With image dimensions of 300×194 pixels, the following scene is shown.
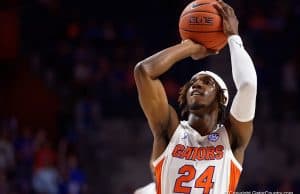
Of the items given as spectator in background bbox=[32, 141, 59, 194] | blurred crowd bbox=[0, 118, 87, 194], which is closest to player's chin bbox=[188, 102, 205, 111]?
blurred crowd bbox=[0, 118, 87, 194]

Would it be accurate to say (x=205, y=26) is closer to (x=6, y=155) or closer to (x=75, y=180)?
(x=75, y=180)

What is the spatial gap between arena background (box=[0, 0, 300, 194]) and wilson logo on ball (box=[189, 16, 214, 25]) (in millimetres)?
5826

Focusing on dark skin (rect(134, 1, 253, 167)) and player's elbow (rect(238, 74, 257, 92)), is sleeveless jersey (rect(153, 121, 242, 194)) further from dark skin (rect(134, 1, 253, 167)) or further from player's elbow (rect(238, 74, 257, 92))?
player's elbow (rect(238, 74, 257, 92))

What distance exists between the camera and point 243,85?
390cm

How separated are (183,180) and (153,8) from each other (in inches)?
363

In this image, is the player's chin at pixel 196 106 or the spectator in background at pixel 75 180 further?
the spectator in background at pixel 75 180

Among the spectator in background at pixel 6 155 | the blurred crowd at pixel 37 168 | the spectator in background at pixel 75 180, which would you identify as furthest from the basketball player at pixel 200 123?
the spectator in background at pixel 6 155

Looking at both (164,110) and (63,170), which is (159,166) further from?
(63,170)

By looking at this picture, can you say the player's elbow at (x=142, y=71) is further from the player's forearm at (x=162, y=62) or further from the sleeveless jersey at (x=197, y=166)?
the sleeveless jersey at (x=197, y=166)

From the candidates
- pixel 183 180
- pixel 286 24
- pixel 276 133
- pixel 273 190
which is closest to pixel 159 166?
pixel 183 180

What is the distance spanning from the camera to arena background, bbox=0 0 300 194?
10148 mm

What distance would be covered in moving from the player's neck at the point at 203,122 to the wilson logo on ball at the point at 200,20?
0.52 m

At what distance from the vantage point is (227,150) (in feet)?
13.4

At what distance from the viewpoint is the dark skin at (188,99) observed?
3.98 meters
